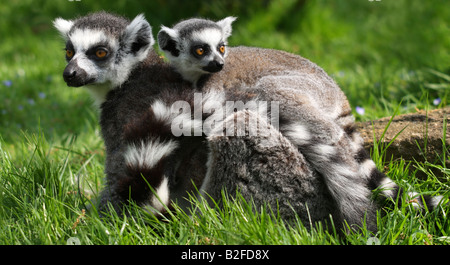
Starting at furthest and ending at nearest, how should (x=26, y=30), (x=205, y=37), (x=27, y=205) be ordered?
(x=26, y=30), (x=205, y=37), (x=27, y=205)

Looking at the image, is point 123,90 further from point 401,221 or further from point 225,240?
point 401,221

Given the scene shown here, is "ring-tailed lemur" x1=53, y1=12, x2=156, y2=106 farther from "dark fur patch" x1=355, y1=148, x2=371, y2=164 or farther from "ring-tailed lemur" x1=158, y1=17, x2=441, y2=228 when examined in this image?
"dark fur patch" x1=355, y1=148, x2=371, y2=164

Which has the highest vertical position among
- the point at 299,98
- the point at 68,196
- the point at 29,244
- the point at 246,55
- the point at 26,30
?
the point at 26,30

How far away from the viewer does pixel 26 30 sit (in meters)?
9.62

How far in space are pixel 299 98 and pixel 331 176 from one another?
0.68 m

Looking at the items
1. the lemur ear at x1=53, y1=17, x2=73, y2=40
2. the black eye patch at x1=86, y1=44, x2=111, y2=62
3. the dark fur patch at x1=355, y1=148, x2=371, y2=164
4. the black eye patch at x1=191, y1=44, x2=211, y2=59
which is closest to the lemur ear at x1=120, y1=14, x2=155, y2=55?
the black eye patch at x1=86, y1=44, x2=111, y2=62

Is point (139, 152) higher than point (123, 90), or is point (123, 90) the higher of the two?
point (123, 90)

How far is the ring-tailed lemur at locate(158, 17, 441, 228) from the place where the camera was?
3.14 meters

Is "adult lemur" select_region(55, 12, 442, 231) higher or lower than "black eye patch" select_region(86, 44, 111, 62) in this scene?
lower

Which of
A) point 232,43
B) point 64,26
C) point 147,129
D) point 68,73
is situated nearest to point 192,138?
point 147,129

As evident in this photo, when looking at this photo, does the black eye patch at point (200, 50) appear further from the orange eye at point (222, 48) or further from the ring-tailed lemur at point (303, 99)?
the orange eye at point (222, 48)

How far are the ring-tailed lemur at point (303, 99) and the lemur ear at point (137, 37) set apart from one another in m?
0.25

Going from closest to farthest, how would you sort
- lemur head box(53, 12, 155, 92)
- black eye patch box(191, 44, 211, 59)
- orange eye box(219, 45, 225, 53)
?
lemur head box(53, 12, 155, 92) < black eye patch box(191, 44, 211, 59) < orange eye box(219, 45, 225, 53)

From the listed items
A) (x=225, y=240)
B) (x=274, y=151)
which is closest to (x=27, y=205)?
(x=225, y=240)
